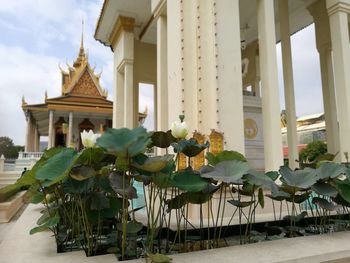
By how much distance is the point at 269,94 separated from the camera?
466cm

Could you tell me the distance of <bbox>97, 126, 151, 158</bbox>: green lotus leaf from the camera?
1274 millimetres

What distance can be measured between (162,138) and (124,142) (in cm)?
51

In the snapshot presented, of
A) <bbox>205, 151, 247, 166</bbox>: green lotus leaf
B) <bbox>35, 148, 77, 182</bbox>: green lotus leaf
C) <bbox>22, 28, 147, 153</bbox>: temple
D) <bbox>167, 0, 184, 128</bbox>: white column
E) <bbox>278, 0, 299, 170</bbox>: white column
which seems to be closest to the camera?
<bbox>35, 148, 77, 182</bbox>: green lotus leaf

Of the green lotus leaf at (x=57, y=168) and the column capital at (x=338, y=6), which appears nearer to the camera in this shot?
the green lotus leaf at (x=57, y=168)

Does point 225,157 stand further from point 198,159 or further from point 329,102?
point 329,102

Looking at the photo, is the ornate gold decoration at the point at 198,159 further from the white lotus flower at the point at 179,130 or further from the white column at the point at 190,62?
the white lotus flower at the point at 179,130

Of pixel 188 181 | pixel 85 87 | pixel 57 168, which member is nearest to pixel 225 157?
pixel 188 181

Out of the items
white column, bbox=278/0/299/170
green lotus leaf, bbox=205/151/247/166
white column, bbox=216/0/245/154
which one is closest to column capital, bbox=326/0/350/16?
white column, bbox=278/0/299/170

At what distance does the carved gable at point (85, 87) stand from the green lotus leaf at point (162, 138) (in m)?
19.5

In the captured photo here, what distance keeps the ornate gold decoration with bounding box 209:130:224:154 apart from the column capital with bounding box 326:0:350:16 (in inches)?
143

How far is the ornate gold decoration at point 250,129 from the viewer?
577 cm

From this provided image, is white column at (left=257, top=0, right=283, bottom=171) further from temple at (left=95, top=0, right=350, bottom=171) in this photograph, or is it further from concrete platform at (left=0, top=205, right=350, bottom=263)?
concrete platform at (left=0, top=205, right=350, bottom=263)

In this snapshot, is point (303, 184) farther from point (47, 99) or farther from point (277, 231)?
point (47, 99)

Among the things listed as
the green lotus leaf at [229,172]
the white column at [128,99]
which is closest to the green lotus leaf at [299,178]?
the green lotus leaf at [229,172]
